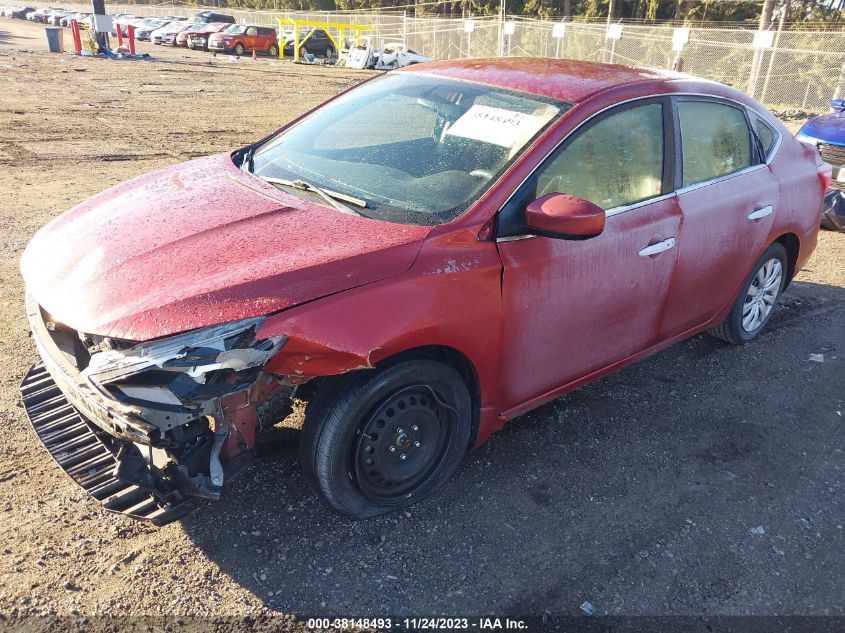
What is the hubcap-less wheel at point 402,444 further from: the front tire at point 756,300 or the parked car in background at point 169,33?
the parked car in background at point 169,33

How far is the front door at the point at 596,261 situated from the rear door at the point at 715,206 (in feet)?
0.46

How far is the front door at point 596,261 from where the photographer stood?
2.95 m

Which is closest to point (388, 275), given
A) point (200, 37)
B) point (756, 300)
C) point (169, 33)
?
point (756, 300)

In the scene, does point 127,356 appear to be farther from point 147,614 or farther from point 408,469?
point 408,469

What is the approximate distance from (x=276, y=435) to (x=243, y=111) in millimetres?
12580

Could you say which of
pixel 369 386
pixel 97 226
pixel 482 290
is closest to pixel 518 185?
pixel 482 290

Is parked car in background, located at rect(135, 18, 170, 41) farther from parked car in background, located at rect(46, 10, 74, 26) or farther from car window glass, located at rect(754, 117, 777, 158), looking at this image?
car window glass, located at rect(754, 117, 777, 158)

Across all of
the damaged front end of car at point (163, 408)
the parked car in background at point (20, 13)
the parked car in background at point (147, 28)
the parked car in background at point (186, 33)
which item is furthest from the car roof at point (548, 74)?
the parked car in background at point (20, 13)

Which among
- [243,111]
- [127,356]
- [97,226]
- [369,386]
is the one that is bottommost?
[243,111]

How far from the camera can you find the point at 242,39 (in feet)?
107

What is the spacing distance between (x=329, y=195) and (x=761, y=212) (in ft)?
8.89

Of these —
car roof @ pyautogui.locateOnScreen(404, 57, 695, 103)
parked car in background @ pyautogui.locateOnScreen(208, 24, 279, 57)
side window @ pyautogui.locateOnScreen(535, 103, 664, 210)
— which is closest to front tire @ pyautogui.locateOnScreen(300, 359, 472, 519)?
side window @ pyautogui.locateOnScreen(535, 103, 664, 210)

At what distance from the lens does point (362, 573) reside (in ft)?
8.76

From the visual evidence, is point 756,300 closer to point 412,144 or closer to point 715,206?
point 715,206
